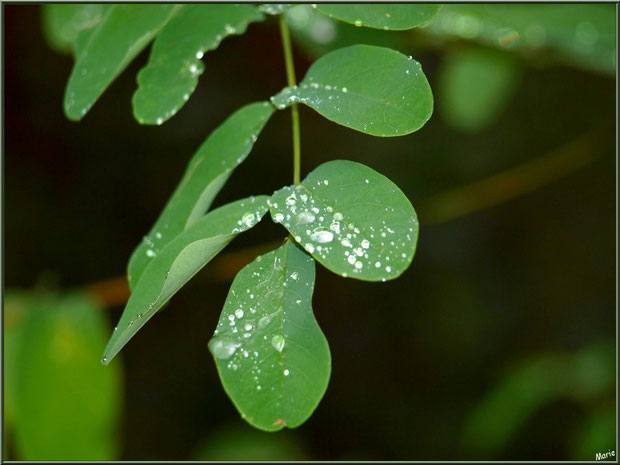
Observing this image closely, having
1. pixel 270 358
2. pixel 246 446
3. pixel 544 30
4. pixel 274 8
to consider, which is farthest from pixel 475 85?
pixel 246 446

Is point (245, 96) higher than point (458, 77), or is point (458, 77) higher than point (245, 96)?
point (458, 77)

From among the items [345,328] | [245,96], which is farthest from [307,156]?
[345,328]

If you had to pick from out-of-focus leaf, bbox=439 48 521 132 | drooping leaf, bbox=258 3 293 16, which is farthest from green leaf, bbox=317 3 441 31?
out-of-focus leaf, bbox=439 48 521 132

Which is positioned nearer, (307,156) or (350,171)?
(350,171)

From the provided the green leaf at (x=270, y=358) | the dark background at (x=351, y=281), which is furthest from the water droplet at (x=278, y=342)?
the dark background at (x=351, y=281)

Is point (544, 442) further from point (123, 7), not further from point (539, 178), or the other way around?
point (123, 7)

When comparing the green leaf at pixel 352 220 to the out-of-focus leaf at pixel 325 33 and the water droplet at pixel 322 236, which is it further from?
the out-of-focus leaf at pixel 325 33

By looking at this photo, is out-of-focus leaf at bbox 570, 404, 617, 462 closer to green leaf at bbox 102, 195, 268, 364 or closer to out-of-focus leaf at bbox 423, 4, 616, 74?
out-of-focus leaf at bbox 423, 4, 616, 74
